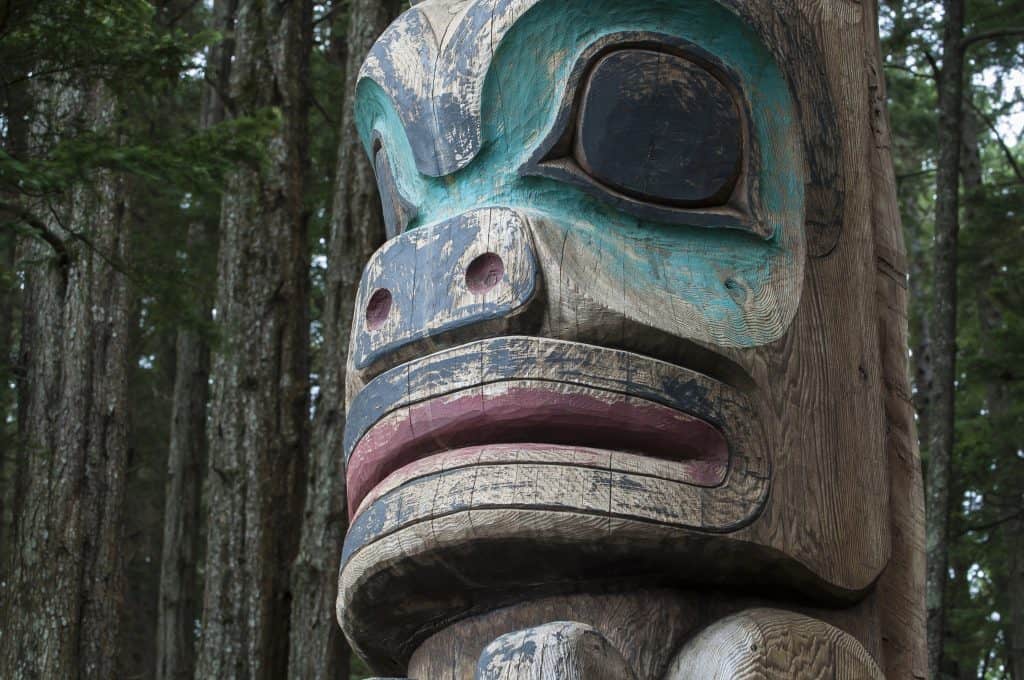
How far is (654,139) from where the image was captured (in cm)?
295

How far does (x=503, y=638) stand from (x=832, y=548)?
0.78 metres

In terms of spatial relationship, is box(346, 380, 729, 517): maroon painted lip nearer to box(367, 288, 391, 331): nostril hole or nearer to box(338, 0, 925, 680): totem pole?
box(338, 0, 925, 680): totem pole

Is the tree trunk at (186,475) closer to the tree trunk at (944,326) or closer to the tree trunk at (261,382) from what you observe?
the tree trunk at (261,382)

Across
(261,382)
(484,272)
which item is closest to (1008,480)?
(261,382)

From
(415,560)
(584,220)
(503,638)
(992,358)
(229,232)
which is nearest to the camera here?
(503,638)

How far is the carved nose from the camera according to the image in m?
2.74

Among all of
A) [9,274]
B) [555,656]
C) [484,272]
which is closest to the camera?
[555,656]

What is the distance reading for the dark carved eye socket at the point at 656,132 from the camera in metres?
2.94

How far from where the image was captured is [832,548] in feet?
9.29

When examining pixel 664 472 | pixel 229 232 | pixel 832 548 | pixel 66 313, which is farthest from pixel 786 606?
pixel 66 313

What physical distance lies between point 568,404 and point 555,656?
0.51 m

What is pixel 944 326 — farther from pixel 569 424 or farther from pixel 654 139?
pixel 569 424

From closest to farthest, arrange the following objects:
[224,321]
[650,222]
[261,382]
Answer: [650,222], [261,382], [224,321]

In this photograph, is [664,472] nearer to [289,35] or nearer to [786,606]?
[786,606]
